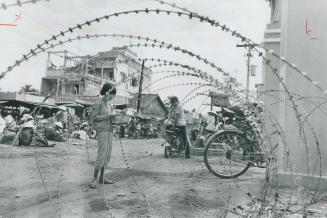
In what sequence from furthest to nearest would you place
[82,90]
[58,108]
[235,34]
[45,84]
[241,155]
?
1. [45,84]
2. [82,90]
3. [58,108]
4. [241,155]
5. [235,34]

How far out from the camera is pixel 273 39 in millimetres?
10836

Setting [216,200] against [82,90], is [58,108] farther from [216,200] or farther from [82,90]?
[216,200]

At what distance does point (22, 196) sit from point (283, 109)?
442 centimetres

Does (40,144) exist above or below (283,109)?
below

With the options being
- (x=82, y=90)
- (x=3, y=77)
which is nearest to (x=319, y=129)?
(x=3, y=77)

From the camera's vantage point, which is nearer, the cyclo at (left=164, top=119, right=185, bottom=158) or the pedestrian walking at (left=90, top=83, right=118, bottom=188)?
the pedestrian walking at (left=90, top=83, right=118, bottom=188)

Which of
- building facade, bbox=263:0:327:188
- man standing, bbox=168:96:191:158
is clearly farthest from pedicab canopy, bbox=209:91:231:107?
man standing, bbox=168:96:191:158

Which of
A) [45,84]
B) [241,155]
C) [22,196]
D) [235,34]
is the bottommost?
[22,196]

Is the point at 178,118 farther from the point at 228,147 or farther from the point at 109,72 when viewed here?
the point at 109,72

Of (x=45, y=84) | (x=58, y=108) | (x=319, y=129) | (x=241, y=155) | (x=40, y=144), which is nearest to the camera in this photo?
(x=319, y=129)

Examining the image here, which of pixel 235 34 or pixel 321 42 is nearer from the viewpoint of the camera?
pixel 235 34

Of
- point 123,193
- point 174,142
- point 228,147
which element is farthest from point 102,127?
point 174,142

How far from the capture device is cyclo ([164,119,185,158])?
1141cm

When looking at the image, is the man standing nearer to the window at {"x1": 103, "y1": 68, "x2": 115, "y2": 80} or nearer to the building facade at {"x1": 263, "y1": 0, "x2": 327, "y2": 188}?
the building facade at {"x1": 263, "y1": 0, "x2": 327, "y2": 188}
